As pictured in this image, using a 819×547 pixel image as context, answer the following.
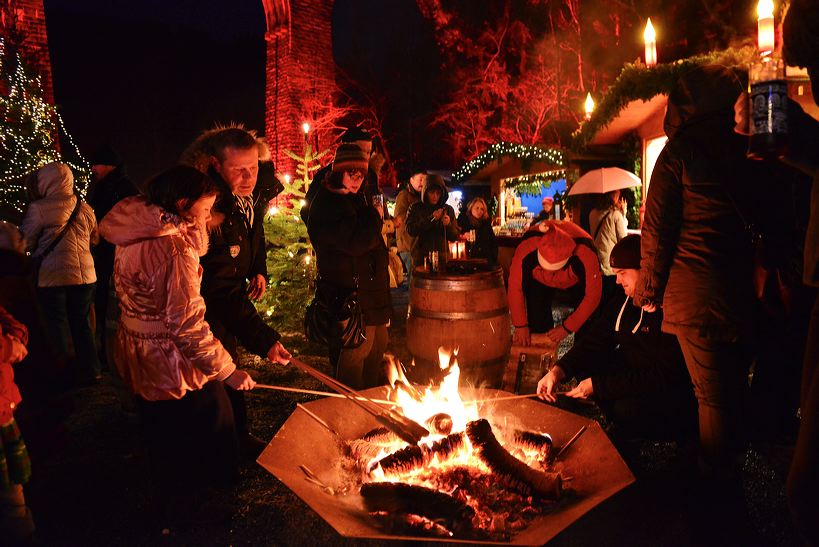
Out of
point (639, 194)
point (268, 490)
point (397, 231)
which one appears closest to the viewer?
point (268, 490)

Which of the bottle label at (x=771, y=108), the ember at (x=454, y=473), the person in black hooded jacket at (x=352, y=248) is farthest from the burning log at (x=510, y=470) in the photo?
the bottle label at (x=771, y=108)

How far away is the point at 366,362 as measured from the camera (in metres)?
4.49

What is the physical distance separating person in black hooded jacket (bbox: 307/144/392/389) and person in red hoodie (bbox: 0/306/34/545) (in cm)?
206

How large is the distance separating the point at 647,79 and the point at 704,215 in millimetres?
3733

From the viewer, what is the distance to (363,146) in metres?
4.06

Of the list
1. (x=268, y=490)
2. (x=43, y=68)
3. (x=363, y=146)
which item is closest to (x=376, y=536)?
(x=268, y=490)

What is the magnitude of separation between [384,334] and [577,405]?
1.78 metres

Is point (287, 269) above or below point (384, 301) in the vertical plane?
above

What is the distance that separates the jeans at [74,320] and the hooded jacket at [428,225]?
4106mm

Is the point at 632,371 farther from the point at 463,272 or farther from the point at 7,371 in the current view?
the point at 7,371

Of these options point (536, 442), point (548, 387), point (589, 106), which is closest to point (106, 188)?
point (548, 387)

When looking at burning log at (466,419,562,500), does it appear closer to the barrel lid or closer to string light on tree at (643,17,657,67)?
the barrel lid

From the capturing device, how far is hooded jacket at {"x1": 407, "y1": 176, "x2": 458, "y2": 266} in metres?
7.75

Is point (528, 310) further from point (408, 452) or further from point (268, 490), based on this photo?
point (268, 490)
